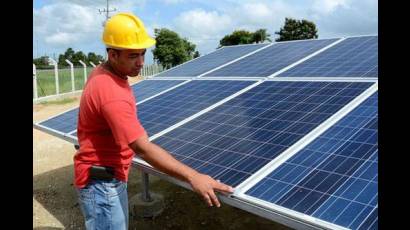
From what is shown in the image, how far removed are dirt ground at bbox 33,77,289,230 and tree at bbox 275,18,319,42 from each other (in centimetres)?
4605

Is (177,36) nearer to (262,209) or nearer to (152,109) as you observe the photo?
(152,109)

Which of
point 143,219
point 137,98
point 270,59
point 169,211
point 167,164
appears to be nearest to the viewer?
point 167,164

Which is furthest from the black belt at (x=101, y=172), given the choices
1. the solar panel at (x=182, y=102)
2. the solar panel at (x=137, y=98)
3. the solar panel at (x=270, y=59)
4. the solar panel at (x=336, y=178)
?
the solar panel at (x=270, y=59)

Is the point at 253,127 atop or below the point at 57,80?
below

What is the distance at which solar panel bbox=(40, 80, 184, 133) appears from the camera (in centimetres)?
731

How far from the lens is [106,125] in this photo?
3.54m

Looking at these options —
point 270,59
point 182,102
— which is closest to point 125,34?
point 182,102

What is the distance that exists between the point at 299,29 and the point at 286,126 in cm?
5081

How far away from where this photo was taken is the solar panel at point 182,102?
6.42 meters

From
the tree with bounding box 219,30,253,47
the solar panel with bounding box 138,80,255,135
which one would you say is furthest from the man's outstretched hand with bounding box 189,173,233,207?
the tree with bounding box 219,30,253,47

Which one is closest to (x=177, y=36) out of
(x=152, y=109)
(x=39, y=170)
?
(x=39, y=170)

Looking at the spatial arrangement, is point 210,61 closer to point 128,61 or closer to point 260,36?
point 128,61

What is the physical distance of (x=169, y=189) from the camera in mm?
9141
